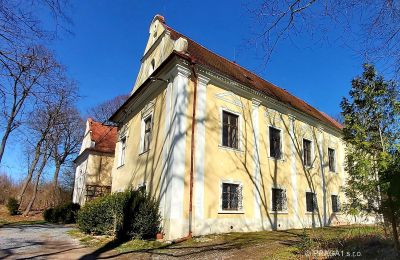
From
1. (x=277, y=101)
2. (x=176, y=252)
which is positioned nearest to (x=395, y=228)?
(x=176, y=252)

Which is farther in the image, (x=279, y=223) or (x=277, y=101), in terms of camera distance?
(x=277, y=101)

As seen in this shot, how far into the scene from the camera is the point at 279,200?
51.9ft

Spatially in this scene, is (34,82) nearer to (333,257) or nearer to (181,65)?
(333,257)

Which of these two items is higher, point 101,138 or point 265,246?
point 101,138

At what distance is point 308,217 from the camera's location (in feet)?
57.0

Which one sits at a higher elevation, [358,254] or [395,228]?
[395,228]

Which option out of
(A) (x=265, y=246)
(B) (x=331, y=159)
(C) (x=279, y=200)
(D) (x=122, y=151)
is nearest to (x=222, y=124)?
(C) (x=279, y=200)

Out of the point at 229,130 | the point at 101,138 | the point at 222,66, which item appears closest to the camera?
the point at 229,130

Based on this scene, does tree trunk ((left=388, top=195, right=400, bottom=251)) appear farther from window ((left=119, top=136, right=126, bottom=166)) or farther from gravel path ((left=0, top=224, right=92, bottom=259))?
window ((left=119, top=136, right=126, bottom=166))

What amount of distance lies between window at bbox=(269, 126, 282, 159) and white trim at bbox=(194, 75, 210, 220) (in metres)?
4.66

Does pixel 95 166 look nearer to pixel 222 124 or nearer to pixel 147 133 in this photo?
pixel 147 133

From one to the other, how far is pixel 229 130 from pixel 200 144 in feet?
6.96

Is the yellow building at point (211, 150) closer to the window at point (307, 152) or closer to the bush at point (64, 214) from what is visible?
Answer: the window at point (307, 152)

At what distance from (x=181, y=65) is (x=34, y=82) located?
7587mm
